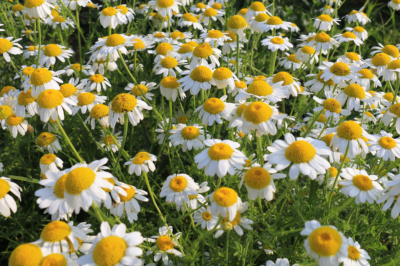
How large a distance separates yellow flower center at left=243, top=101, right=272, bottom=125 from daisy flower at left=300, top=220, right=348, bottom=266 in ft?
2.29

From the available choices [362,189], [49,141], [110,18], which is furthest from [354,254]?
[110,18]

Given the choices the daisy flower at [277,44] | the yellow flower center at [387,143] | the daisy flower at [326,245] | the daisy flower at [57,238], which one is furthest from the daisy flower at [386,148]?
the daisy flower at [57,238]

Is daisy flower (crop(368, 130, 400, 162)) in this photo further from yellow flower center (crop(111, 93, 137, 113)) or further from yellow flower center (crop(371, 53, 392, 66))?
yellow flower center (crop(111, 93, 137, 113))

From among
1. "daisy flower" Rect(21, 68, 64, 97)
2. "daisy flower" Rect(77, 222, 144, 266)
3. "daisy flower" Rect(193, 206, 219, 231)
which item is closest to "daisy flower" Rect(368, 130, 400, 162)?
"daisy flower" Rect(193, 206, 219, 231)

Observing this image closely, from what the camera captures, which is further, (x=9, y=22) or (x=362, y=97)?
(x=9, y=22)

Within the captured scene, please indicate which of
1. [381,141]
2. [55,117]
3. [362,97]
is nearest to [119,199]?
[55,117]

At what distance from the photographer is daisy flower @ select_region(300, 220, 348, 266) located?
168 centimetres

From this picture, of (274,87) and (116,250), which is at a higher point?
(274,87)

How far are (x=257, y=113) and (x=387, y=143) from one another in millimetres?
1071

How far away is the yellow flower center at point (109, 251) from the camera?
5.42 feet

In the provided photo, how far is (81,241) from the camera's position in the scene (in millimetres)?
2049

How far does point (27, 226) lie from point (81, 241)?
193cm

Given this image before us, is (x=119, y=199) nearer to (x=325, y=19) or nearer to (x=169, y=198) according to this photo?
(x=169, y=198)

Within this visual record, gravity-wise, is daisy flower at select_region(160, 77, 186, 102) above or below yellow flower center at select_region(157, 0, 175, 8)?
→ below
